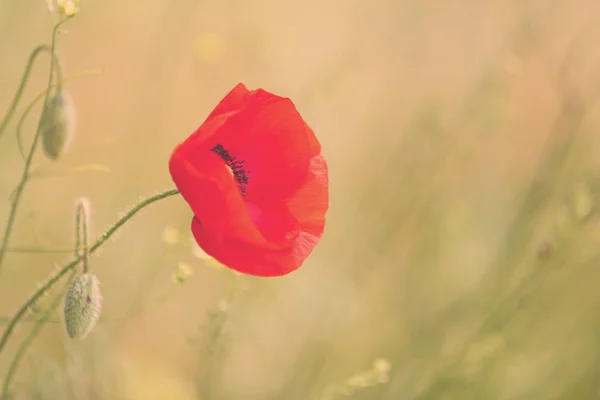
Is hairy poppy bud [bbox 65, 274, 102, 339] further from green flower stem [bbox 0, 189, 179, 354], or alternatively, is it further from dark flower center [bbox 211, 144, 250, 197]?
dark flower center [bbox 211, 144, 250, 197]

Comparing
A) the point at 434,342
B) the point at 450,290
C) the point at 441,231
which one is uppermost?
the point at 441,231

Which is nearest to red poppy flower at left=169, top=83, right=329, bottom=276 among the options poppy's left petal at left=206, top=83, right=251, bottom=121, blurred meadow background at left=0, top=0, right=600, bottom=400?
poppy's left petal at left=206, top=83, right=251, bottom=121

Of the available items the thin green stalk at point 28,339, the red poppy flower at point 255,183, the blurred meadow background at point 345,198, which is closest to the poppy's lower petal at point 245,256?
the red poppy flower at point 255,183

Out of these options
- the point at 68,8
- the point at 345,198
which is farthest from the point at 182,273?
the point at 345,198

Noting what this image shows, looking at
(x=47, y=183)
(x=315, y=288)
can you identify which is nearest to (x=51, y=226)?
(x=47, y=183)

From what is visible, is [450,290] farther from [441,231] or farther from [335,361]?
[335,361]
